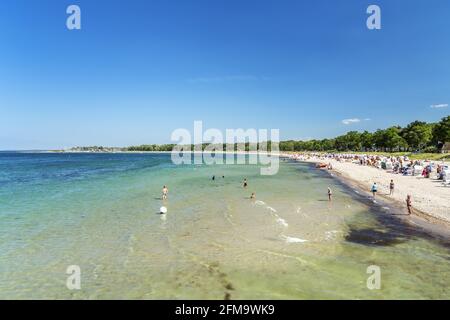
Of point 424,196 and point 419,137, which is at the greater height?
point 419,137

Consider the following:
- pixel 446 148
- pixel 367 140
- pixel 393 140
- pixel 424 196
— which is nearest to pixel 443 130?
pixel 446 148

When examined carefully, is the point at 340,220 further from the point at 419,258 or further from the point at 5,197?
the point at 5,197

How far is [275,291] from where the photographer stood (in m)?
12.9

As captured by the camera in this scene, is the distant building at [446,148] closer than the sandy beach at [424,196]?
No

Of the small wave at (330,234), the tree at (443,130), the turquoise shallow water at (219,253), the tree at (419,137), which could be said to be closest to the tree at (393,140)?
the tree at (419,137)

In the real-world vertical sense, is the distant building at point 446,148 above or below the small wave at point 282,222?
above

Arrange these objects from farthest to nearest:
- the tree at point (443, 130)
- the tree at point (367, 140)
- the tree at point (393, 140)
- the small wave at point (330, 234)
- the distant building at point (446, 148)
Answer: the tree at point (367, 140) < the tree at point (393, 140) < the distant building at point (446, 148) < the tree at point (443, 130) < the small wave at point (330, 234)

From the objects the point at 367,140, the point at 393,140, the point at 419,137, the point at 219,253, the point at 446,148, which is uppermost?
the point at 367,140

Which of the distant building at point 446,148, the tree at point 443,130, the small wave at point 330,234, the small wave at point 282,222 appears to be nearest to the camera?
the small wave at point 330,234

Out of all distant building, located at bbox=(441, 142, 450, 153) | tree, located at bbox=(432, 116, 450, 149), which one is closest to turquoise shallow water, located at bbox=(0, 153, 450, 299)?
tree, located at bbox=(432, 116, 450, 149)

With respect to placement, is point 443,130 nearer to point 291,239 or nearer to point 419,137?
point 419,137

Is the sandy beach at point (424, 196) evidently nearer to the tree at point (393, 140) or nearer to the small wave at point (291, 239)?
the small wave at point (291, 239)

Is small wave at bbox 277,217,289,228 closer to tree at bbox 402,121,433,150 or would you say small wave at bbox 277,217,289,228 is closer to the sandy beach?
the sandy beach

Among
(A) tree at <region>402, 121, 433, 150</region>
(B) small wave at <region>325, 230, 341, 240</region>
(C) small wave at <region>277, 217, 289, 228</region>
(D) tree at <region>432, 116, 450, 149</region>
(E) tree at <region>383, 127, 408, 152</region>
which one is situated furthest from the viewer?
(E) tree at <region>383, 127, 408, 152</region>
